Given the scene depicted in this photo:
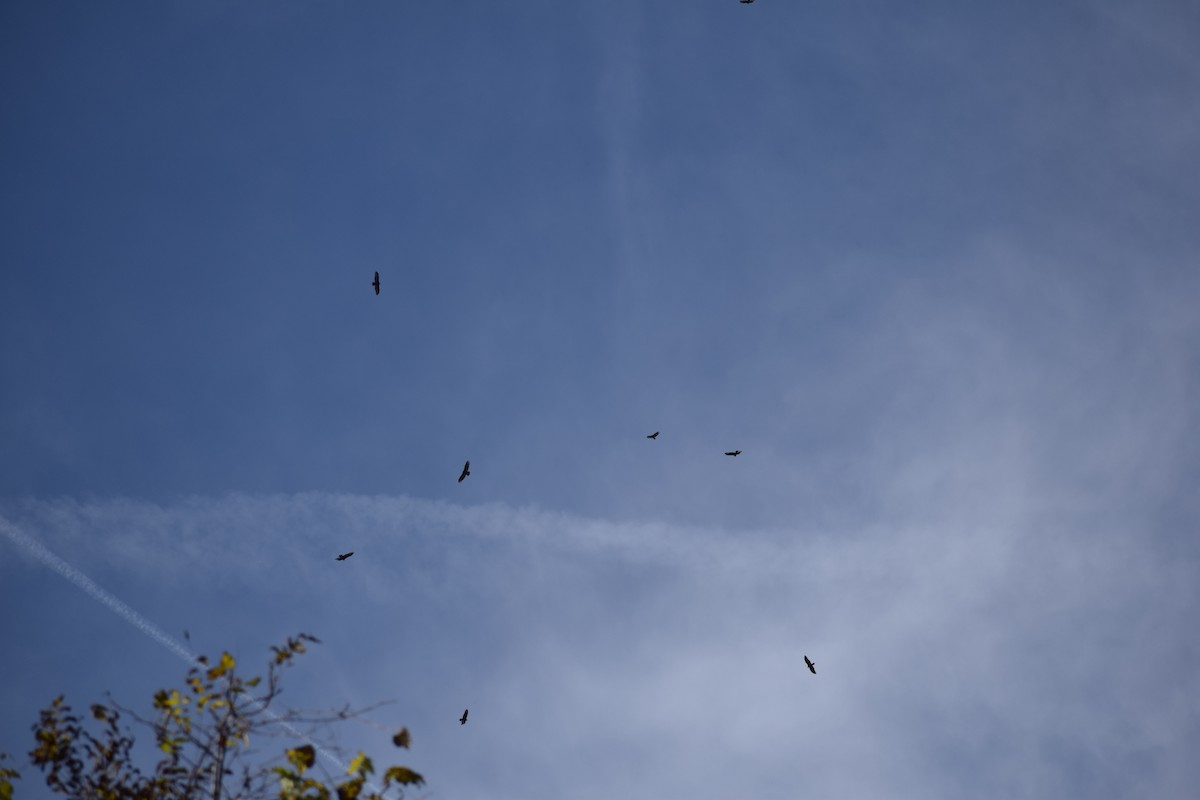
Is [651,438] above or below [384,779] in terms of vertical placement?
below

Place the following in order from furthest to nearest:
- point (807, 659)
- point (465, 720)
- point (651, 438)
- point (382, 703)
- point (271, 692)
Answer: point (651, 438)
point (807, 659)
point (465, 720)
point (271, 692)
point (382, 703)

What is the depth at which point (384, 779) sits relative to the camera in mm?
12805

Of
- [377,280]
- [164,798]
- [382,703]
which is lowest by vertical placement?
[164,798]

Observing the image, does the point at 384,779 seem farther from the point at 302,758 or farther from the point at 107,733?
the point at 107,733

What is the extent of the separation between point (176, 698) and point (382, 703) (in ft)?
15.0

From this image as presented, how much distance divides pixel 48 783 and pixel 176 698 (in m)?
2.85

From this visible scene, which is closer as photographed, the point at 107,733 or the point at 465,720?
the point at 107,733

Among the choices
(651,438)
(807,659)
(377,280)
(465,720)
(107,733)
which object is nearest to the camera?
(107,733)

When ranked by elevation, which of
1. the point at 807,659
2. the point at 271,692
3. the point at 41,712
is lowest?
the point at 807,659

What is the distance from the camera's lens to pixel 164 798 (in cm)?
1423

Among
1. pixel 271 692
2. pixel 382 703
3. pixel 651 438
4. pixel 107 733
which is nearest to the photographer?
pixel 382 703

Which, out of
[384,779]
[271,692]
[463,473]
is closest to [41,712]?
[271,692]

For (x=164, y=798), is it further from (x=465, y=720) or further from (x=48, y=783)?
(x=465, y=720)

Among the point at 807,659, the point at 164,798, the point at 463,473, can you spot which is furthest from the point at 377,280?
the point at 807,659
